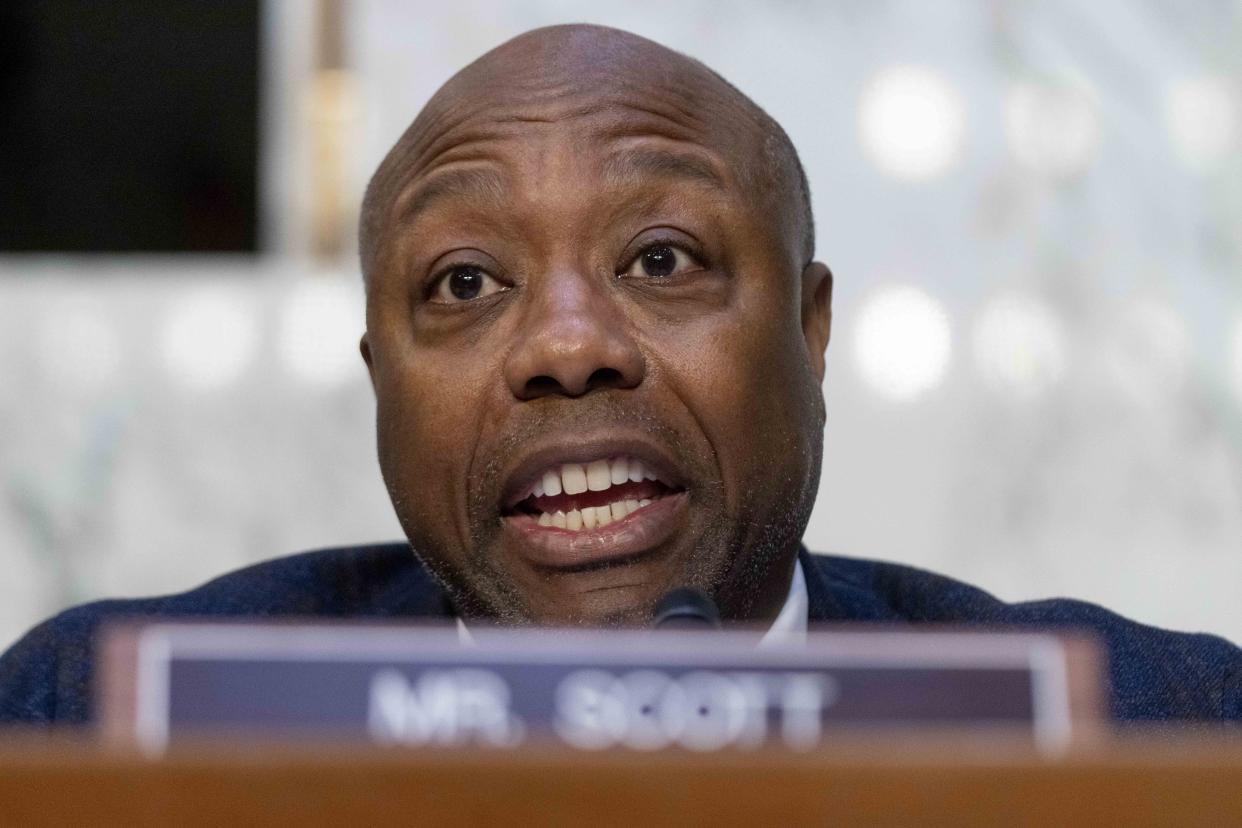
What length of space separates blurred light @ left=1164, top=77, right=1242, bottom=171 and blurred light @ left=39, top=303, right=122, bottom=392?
1.52 metres

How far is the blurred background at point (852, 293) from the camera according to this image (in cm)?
223

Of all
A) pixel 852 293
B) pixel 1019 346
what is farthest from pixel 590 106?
pixel 1019 346

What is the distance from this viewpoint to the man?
124 cm

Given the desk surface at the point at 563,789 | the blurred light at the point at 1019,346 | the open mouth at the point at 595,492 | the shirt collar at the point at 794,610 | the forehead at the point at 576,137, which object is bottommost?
the desk surface at the point at 563,789

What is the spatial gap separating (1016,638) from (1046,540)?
1576 mm

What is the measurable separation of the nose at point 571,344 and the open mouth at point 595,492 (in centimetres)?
6

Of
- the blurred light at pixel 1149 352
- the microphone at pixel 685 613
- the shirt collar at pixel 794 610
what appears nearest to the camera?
the microphone at pixel 685 613

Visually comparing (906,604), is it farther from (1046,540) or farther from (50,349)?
(50,349)

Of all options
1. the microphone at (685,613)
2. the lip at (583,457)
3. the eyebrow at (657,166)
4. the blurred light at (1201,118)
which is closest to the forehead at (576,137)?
the eyebrow at (657,166)

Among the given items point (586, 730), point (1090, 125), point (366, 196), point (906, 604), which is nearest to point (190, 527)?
point (366, 196)

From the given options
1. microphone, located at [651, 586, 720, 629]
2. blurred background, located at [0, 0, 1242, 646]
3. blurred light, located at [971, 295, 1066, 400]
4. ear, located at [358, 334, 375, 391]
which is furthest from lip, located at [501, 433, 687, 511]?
blurred light, located at [971, 295, 1066, 400]

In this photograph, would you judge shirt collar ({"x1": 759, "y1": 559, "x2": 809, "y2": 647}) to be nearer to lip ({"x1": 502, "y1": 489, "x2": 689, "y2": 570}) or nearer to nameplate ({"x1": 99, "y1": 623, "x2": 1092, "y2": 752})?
lip ({"x1": 502, "y1": 489, "x2": 689, "y2": 570})

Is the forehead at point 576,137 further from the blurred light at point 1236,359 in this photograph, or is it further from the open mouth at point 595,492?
the blurred light at point 1236,359

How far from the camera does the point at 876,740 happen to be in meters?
0.65
